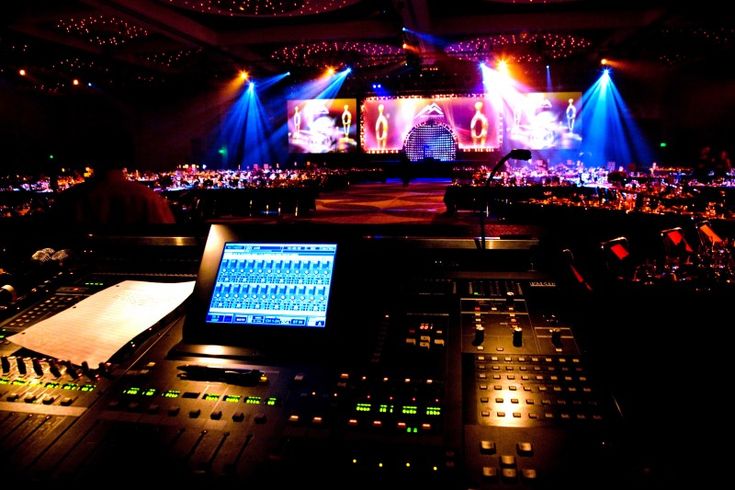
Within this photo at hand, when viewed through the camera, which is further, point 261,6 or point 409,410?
point 261,6

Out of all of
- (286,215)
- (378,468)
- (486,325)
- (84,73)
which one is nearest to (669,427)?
(486,325)

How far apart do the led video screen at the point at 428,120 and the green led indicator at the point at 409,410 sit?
1740 centimetres

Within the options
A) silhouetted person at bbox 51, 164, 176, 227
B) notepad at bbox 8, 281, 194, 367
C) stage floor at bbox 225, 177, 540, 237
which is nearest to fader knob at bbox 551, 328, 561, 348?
notepad at bbox 8, 281, 194, 367

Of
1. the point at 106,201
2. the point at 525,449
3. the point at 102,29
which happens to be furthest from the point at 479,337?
the point at 102,29

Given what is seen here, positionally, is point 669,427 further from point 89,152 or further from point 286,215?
point 286,215

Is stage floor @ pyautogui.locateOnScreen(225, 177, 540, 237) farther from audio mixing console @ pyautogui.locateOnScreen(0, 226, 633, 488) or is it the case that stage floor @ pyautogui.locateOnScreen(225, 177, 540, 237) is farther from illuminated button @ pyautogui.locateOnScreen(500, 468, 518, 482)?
illuminated button @ pyautogui.locateOnScreen(500, 468, 518, 482)

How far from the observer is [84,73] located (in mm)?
15617

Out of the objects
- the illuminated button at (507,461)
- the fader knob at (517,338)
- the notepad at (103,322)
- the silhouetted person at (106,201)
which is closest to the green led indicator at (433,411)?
the illuminated button at (507,461)

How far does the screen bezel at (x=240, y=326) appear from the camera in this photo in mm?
1085

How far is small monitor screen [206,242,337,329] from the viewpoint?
1.13 metres

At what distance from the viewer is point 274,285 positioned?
117cm

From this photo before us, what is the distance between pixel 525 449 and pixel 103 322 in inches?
39.5

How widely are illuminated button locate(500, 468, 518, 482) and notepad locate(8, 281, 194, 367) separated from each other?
32.7 inches

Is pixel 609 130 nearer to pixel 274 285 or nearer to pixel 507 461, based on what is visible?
pixel 274 285
